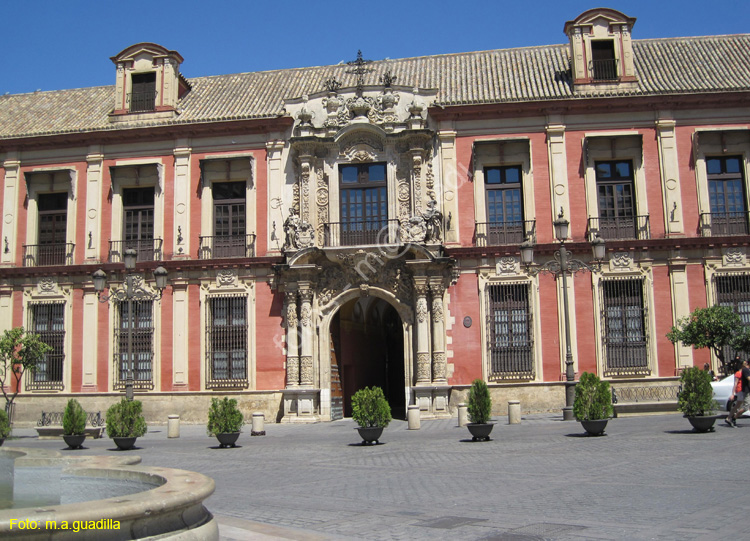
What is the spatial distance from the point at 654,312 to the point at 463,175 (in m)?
7.72

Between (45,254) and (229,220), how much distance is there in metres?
7.03

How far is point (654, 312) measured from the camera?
2494 centimetres

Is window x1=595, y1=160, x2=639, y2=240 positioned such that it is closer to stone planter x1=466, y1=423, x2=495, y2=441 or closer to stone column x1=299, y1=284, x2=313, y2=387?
stone column x1=299, y1=284, x2=313, y2=387

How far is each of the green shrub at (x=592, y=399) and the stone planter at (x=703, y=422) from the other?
67.6 inches

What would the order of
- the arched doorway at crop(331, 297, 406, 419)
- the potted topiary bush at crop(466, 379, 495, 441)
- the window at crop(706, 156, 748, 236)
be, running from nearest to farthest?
the potted topiary bush at crop(466, 379, 495, 441), the window at crop(706, 156, 748, 236), the arched doorway at crop(331, 297, 406, 419)

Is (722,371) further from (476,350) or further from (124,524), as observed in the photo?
(124,524)

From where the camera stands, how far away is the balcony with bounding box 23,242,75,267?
27.9m

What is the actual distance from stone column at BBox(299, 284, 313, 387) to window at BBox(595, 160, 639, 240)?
996 centimetres

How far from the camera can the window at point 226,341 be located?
2631 centimetres

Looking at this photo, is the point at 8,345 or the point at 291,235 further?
the point at 291,235

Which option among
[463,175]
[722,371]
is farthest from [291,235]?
[722,371]

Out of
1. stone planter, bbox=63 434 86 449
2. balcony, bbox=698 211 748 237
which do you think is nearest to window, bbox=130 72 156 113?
stone planter, bbox=63 434 86 449

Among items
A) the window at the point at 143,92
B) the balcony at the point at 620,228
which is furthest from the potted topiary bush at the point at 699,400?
the window at the point at 143,92

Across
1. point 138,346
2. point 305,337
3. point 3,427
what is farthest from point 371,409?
point 138,346
